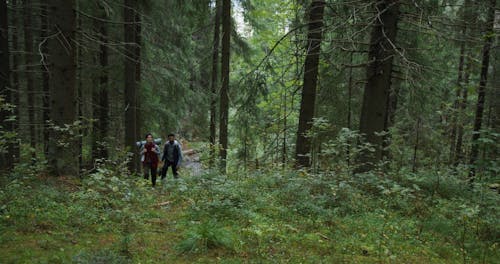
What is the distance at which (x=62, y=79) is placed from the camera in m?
7.07

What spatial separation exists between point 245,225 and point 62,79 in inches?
208

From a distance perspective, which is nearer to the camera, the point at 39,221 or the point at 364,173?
the point at 39,221

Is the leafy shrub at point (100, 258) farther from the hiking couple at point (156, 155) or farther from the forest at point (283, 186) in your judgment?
the hiking couple at point (156, 155)

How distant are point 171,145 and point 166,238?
667 centimetres

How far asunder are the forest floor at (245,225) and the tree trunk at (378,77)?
1116 millimetres

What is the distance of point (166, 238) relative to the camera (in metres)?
4.95

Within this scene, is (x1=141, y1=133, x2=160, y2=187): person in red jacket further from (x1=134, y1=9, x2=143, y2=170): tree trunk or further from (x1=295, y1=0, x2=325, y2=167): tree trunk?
(x1=295, y1=0, x2=325, y2=167): tree trunk

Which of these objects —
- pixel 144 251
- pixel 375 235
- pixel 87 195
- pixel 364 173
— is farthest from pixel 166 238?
pixel 364 173

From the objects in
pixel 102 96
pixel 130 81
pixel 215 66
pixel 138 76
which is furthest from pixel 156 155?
pixel 215 66

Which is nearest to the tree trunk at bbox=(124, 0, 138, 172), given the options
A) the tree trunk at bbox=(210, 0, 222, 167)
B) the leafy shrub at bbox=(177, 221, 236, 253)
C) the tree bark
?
the tree bark

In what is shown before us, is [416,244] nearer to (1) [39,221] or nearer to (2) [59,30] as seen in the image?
(1) [39,221]

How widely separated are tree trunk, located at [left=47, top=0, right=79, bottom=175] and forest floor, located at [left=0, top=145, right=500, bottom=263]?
54cm

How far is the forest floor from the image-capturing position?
14.1 feet

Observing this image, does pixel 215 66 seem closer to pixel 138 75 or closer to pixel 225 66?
pixel 225 66
